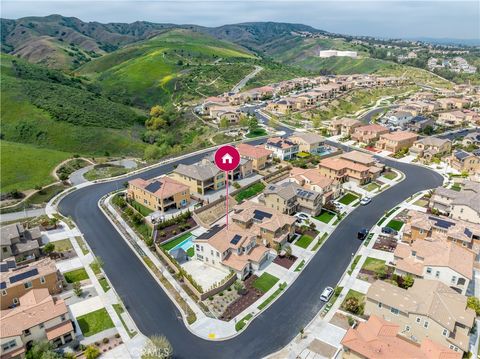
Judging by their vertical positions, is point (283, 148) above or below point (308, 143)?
below

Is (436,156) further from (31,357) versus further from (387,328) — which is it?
(31,357)

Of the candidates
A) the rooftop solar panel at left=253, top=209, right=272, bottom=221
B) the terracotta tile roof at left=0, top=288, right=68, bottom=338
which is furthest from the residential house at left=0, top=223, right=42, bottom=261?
the rooftop solar panel at left=253, top=209, right=272, bottom=221

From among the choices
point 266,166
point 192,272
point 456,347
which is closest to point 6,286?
point 192,272

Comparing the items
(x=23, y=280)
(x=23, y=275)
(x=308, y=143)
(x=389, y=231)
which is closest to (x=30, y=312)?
(x=23, y=280)

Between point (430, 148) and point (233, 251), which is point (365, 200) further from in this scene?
point (430, 148)

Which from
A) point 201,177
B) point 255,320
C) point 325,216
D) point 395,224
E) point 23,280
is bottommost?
point 255,320

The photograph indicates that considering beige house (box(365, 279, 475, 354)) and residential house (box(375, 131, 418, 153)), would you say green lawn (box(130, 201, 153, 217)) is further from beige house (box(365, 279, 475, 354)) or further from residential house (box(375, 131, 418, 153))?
residential house (box(375, 131, 418, 153))
